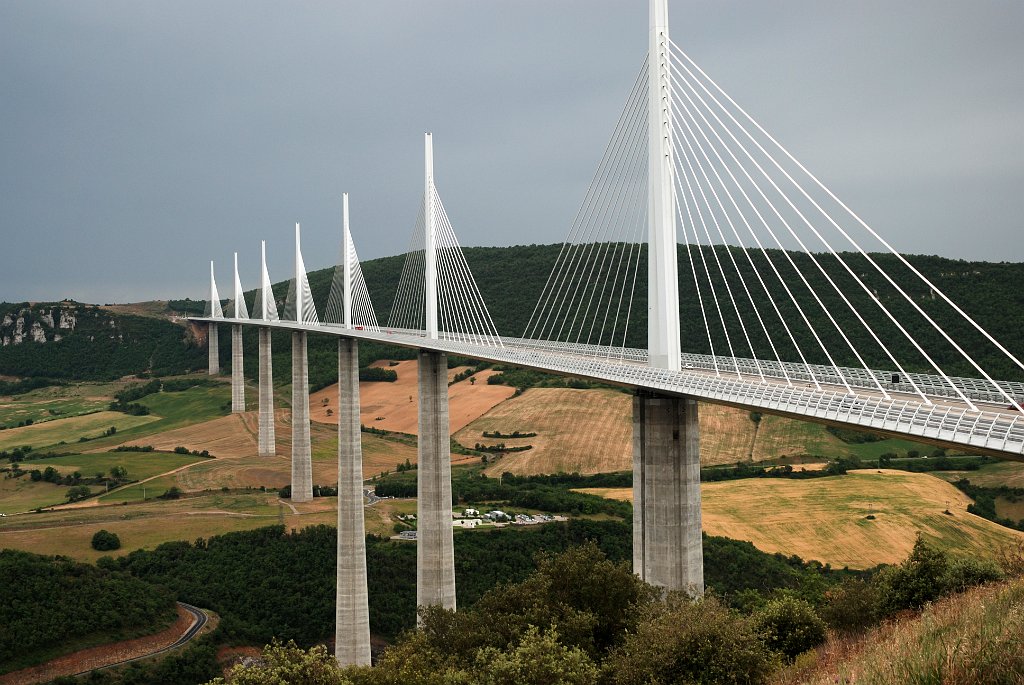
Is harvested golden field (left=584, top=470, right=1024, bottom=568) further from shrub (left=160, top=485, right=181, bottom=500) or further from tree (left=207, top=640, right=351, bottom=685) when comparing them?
shrub (left=160, top=485, right=181, bottom=500)

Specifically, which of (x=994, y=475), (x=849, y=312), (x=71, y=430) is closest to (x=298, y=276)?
(x=71, y=430)

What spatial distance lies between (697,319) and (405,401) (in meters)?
28.0

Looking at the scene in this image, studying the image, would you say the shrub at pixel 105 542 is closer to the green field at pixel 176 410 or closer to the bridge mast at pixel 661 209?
the green field at pixel 176 410

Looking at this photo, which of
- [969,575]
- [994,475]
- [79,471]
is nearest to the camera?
[969,575]

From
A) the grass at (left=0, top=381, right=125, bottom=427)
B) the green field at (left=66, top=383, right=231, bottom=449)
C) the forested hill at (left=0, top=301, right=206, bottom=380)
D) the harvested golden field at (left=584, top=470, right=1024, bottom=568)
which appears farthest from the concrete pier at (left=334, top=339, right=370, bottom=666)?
the forested hill at (left=0, top=301, right=206, bottom=380)

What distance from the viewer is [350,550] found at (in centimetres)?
4175

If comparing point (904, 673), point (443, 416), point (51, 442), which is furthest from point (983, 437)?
point (51, 442)

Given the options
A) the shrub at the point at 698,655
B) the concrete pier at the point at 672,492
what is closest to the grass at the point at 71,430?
the concrete pier at the point at 672,492

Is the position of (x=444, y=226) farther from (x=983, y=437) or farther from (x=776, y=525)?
(x=983, y=437)

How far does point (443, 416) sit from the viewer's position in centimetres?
3706

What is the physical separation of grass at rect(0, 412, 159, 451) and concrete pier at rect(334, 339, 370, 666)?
149 ft

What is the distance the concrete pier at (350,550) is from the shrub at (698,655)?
81.9ft

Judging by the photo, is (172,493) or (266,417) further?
(266,417)

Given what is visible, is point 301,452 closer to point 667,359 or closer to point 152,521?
point 152,521
